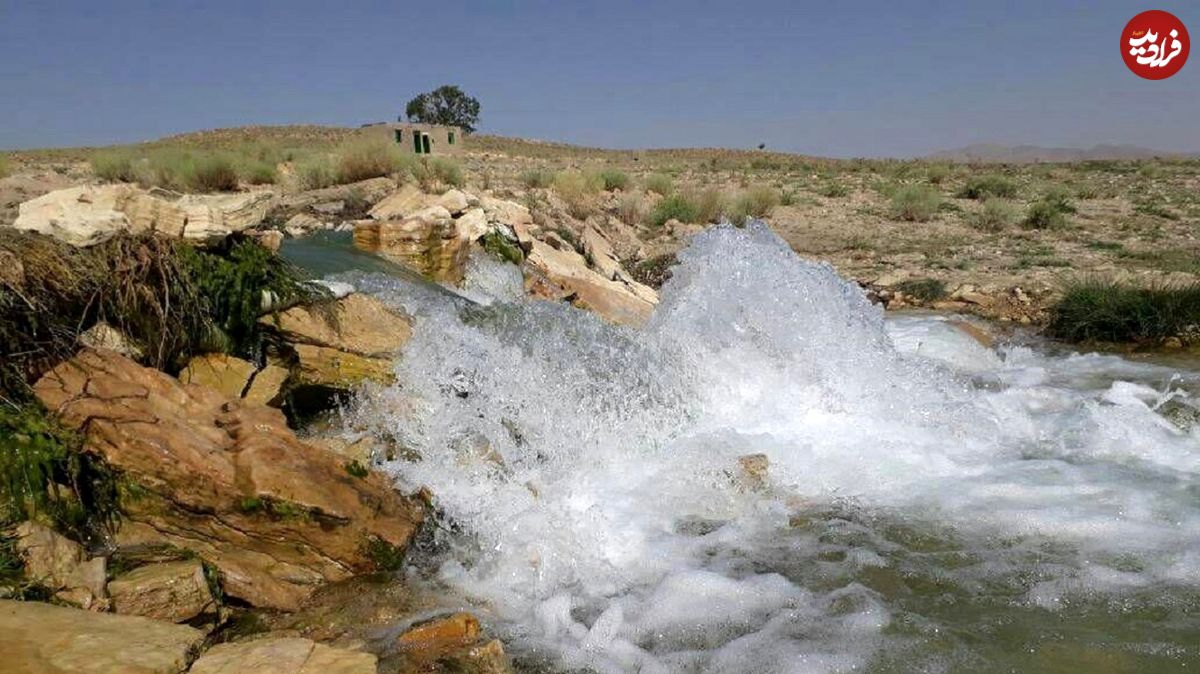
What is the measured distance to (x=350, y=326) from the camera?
177 inches

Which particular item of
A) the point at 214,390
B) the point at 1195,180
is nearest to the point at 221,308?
the point at 214,390

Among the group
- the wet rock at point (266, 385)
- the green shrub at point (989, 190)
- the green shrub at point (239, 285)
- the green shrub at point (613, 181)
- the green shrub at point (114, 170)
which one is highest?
the green shrub at point (114, 170)

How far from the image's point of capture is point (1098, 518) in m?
3.80

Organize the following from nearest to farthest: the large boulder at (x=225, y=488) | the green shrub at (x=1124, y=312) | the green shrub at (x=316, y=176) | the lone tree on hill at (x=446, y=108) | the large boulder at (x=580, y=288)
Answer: the large boulder at (x=225, y=488)
the large boulder at (x=580, y=288)
the green shrub at (x=1124, y=312)
the green shrub at (x=316, y=176)
the lone tree on hill at (x=446, y=108)

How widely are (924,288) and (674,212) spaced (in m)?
4.97

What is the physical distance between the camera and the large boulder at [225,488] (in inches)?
119

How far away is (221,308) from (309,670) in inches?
91.6

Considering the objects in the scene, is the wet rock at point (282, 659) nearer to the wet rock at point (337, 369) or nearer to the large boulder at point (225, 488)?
the large boulder at point (225, 488)

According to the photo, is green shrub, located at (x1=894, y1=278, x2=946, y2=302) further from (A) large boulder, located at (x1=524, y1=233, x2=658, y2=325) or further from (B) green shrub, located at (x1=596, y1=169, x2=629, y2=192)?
(B) green shrub, located at (x1=596, y1=169, x2=629, y2=192)

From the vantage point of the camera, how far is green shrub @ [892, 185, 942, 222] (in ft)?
47.0

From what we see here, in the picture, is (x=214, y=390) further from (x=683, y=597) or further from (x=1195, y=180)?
(x=1195, y=180)

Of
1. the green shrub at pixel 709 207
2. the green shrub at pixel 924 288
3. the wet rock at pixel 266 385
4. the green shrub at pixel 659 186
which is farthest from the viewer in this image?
the green shrub at pixel 659 186

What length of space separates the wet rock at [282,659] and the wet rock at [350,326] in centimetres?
207

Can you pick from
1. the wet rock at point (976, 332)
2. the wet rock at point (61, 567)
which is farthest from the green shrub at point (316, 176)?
the wet rock at point (61, 567)
